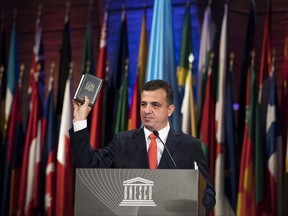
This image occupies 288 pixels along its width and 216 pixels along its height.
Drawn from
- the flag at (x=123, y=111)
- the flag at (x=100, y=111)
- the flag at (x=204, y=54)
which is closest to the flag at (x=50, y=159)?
the flag at (x=100, y=111)

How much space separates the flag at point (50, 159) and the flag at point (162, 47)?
123cm

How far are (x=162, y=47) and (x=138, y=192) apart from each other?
403 centimetres

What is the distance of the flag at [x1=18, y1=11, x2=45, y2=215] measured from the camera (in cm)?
713

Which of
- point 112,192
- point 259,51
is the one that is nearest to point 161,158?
point 112,192

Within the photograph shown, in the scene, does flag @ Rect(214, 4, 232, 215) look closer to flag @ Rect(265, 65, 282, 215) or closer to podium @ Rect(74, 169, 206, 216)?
flag @ Rect(265, 65, 282, 215)

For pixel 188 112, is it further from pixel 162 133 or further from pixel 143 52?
pixel 162 133

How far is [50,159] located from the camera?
7145mm

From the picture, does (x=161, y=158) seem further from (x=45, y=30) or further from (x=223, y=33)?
(x=45, y=30)

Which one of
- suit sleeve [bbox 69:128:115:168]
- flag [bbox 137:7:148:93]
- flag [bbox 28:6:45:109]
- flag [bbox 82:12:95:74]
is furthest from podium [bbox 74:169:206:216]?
flag [bbox 28:6:45:109]

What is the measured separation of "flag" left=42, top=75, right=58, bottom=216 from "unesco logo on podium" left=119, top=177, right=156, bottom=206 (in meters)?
4.21

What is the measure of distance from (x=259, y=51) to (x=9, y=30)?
3.08m

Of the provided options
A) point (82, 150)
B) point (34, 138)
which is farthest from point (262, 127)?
point (82, 150)

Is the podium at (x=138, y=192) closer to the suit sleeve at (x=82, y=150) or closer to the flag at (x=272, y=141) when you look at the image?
the suit sleeve at (x=82, y=150)

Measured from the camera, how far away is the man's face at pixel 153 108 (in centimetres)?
362
